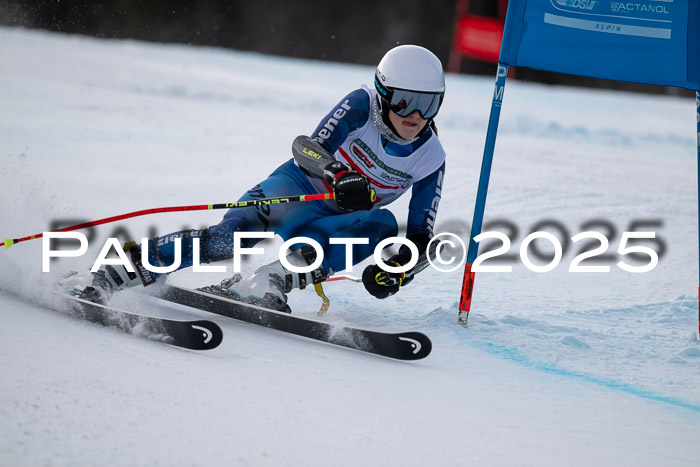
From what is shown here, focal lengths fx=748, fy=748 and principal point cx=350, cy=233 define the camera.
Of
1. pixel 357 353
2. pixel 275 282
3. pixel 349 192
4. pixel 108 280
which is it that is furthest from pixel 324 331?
pixel 108 280

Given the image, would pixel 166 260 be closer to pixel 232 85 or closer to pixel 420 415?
pixel 420 415

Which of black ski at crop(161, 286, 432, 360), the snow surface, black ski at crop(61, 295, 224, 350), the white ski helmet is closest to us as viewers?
the snow surface

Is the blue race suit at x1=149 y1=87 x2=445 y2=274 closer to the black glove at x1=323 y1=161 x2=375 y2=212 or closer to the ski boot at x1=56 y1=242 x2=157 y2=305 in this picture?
the ski boot at x1=56 y1=242 x2=157 y2=305

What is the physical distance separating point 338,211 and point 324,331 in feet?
2.23

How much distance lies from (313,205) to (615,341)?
4.81 feet

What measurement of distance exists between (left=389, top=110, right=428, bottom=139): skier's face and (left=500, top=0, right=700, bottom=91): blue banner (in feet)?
1.75

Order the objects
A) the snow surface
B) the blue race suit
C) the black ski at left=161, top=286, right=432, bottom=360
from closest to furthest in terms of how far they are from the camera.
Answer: the snow surface
the black ski at left=161, top=286, right=432, bottom=360
the blue race suit

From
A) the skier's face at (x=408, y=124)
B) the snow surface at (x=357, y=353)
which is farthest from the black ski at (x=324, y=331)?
the skier's face at (x=408, y=124)

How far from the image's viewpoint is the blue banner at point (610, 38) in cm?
324

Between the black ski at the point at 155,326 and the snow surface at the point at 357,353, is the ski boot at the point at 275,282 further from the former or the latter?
the black ski at the point at 155,326

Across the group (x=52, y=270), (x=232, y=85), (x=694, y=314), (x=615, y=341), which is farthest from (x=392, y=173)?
(x=232, y=85)

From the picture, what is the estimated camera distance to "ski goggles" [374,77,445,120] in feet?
9.72

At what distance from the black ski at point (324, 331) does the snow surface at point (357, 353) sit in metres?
0.04

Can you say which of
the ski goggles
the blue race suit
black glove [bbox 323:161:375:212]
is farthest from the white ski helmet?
black glove [bbox 323:161:375:212]
